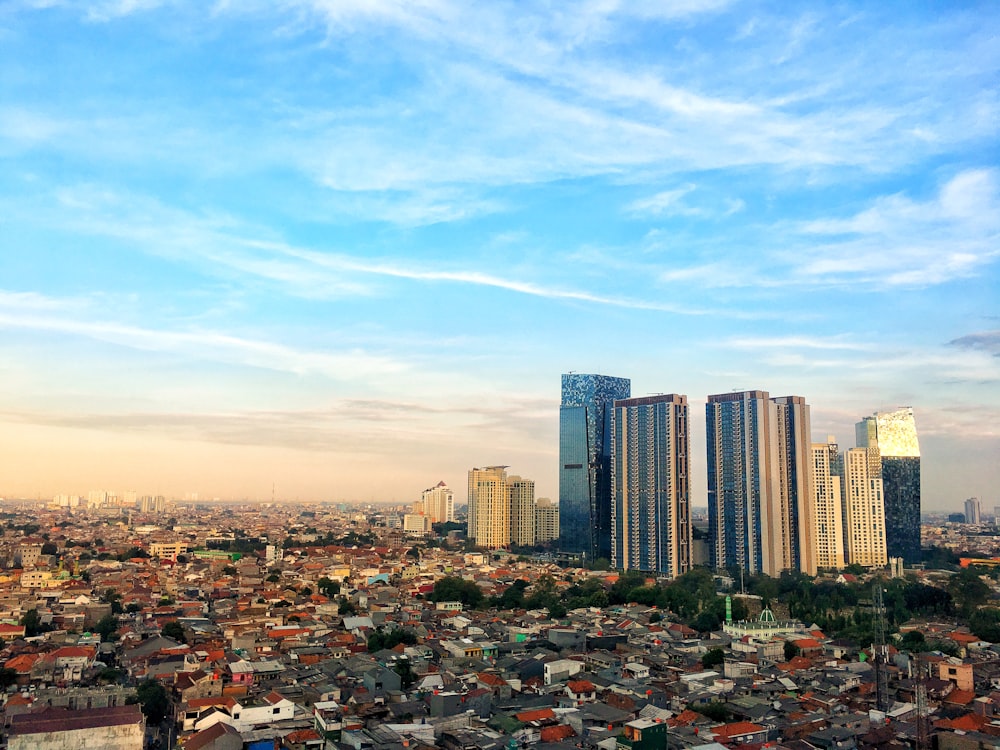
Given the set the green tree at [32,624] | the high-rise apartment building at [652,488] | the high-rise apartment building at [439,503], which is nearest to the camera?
the green tree at [32,624]

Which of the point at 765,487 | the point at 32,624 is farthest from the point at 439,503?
the point at 32,624

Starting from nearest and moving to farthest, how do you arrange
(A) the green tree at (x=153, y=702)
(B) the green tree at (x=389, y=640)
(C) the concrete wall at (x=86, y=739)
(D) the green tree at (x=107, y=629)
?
(C) the concrete wall at (x=86, y=739), (A) the green tree at (x=153, y=702), (B) the green tree at (x=389, y=640), (D) the green tree at (x=107, y=629)

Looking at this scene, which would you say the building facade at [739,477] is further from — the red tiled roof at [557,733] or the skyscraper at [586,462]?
the red tiled roof at [557,733]

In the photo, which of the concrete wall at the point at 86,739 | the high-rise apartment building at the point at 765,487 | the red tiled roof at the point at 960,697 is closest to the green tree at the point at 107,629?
the concrete wall at the point at 86,739

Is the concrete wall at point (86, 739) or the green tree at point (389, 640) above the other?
the concrete wall at point (86, 739)

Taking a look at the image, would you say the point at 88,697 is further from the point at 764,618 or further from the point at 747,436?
the point at 747,436

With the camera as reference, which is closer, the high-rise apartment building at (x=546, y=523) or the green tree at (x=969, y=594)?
the green tree at (x=969, y=594)
